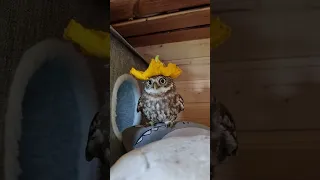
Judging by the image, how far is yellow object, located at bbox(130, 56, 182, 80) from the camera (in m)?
0.88

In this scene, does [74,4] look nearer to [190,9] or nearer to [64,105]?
[64,105]

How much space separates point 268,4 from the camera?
1.26 ft

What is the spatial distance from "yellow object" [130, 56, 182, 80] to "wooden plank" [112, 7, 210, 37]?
Answer: 0.13 meters

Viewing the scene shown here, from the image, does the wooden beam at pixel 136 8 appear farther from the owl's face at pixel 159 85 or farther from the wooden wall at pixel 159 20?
the owl's face at pixel 159 85

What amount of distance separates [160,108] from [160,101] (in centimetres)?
2

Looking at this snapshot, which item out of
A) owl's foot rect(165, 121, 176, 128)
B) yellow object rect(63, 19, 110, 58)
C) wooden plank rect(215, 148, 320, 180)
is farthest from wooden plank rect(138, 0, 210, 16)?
wooden plank rect(215, 148, 320, 180)

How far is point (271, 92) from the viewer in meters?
0.38

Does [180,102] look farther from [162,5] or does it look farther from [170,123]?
[162,5]

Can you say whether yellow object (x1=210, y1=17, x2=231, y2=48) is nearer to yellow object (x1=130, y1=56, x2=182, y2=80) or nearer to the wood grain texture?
yellow object (x1=130, y1=56, x2=182, y2=80)

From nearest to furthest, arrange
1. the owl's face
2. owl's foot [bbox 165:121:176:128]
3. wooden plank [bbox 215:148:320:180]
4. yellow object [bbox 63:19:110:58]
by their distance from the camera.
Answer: wooden plank [bbox 215:148:320:180], yellow object [bbox 63:19:110:58], owl's foot [bbox 165:121:176:128], the owl's face

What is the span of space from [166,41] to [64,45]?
519 mm

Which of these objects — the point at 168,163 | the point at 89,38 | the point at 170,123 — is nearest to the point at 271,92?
the point at 168,163

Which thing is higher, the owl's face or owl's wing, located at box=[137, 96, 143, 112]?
the owl's face

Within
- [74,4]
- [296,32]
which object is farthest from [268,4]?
[74,4]
